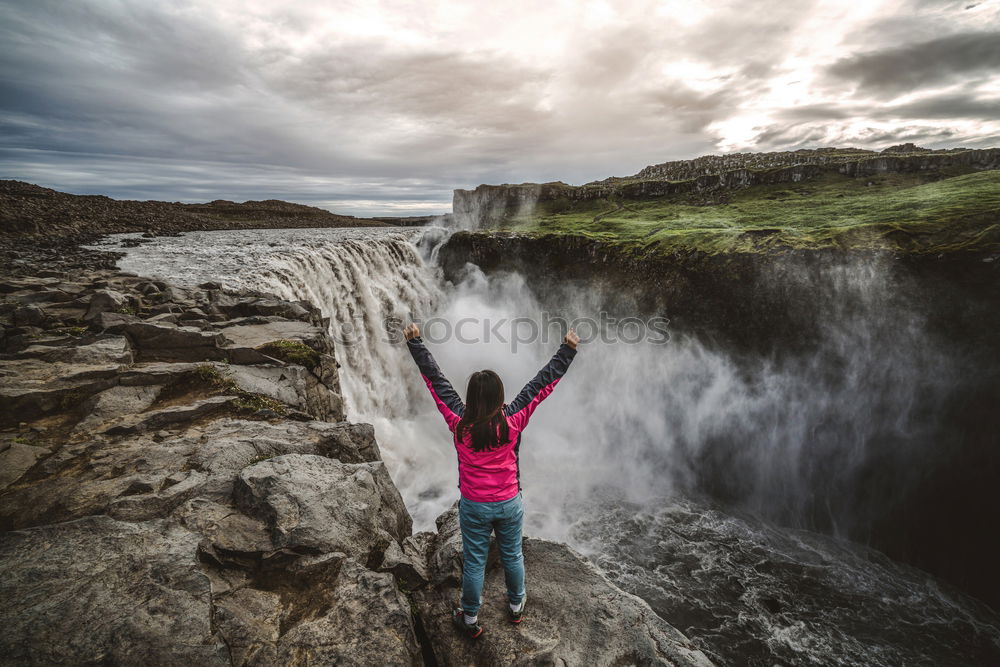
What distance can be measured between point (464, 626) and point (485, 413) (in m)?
2.60

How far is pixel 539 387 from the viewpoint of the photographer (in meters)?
4.57

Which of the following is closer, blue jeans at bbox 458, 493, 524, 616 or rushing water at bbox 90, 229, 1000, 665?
blue jeans at bbox 458, 493, 524, 616

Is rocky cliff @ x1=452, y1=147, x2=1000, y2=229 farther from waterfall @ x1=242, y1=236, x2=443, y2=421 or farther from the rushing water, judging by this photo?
the rushing water

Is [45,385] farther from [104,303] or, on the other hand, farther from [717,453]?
[717,453]

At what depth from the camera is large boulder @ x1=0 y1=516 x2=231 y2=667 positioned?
3287 mm

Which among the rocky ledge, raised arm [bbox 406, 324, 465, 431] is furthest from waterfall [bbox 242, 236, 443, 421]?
raised arm [bbox 406, 324, 465, 431]

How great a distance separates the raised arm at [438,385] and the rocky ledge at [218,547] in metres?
2.11

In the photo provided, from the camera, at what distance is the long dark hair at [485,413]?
411cm

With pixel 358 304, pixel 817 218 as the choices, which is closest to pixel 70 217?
pixel 358 304

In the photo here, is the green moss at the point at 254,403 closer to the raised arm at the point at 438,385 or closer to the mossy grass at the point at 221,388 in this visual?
the mossy grass at the point at 221,388

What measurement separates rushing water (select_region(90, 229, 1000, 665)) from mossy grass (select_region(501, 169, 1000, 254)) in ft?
8.70

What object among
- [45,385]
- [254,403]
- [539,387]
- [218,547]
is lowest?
[218,547]

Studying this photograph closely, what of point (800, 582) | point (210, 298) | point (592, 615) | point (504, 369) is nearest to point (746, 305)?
point (800, 582)

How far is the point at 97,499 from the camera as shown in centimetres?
502
